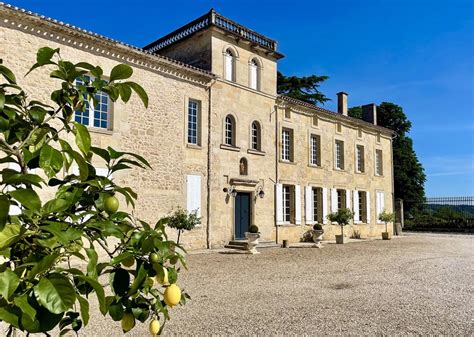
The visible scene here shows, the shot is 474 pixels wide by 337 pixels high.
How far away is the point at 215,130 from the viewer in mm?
14859

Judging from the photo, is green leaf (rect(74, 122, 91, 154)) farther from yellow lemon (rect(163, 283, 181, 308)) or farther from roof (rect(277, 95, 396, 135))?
roof (rect(277, 95, 396, 135))

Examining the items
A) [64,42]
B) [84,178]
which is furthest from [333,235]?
[84,178]

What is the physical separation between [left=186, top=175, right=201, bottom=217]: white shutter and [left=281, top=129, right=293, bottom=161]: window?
536cm

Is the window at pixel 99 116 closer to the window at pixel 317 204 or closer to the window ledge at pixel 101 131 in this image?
the window ledge at pixel 101 131

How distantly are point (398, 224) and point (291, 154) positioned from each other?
10.2 meters

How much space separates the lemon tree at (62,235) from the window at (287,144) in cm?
1670

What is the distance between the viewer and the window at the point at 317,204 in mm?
19000

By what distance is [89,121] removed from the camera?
38.8 feet

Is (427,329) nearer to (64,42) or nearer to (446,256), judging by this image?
(446,256)

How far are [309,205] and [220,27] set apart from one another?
874 cm

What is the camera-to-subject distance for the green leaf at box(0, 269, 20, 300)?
33.3 inches

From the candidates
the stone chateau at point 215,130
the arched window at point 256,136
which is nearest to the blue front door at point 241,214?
the stone chateau at point 215,130

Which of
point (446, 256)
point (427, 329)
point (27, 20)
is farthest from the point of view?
point (446, 256)

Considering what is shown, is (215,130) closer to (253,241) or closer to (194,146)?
(194,146)
